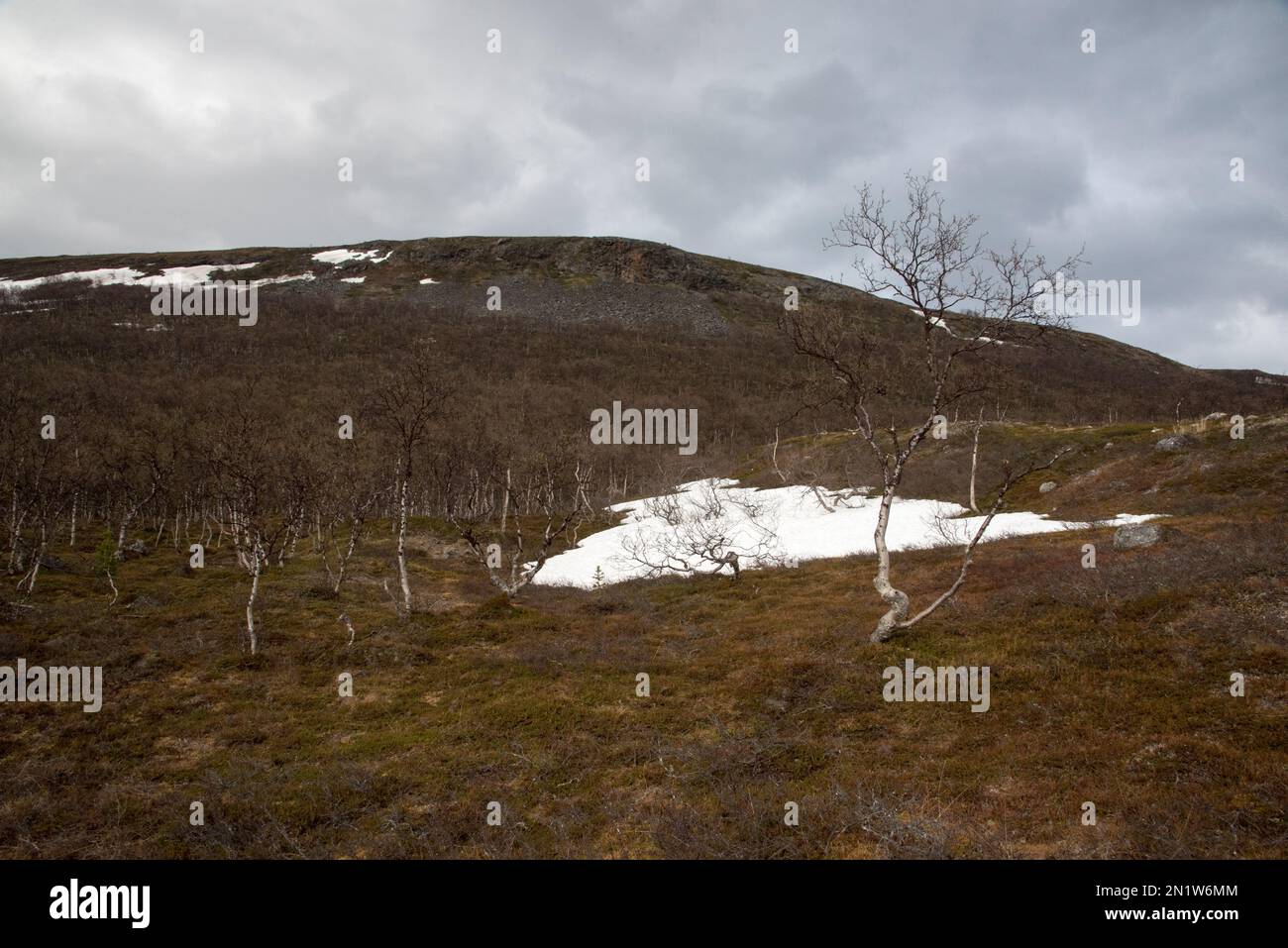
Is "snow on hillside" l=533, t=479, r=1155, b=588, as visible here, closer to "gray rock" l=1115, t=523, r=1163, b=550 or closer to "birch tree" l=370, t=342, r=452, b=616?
"gray rock" l=1115, t=523, r=1163, b=550

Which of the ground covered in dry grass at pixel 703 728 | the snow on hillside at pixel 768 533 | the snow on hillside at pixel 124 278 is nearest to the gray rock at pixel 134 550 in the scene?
the ground covered in dry grass at pixel 703 728

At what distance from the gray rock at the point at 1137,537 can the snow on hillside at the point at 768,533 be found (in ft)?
17.9

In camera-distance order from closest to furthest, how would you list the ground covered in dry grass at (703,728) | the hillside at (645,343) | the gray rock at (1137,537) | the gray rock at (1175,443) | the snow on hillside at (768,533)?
1. the ground covered in dry grass at (703,728)
2. the gray rock at (1137,537)
3. the snow on hillside at (768,533)
4. the gray rock at (1175,443)
5. the hillside at (645,343)

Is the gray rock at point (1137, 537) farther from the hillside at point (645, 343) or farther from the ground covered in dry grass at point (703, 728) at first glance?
the hillside at point (645, 343)

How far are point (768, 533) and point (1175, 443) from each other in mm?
25561

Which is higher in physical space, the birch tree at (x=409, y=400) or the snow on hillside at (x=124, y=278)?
the snow on hillside at (x=124, y=278)

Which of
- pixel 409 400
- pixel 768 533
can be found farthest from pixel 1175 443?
pixel 409 400

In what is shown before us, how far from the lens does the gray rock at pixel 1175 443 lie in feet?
117

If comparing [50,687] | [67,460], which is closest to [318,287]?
[67,460]

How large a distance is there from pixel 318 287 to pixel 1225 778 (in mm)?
224636

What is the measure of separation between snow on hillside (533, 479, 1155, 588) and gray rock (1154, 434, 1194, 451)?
38.0 ft

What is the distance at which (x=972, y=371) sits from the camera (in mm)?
14320
